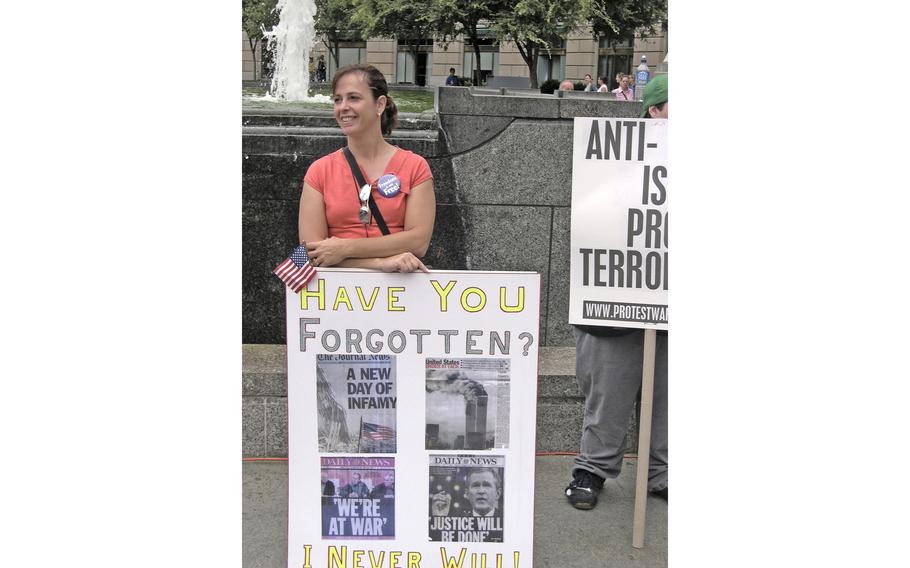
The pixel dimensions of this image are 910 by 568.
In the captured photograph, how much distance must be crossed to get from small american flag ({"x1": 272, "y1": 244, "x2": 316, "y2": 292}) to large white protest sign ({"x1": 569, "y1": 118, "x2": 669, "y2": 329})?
112cm

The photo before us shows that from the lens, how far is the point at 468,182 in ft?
15.8

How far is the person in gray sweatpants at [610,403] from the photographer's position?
3.83 m

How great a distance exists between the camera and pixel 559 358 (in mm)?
4711

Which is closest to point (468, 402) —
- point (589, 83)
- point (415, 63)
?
point (415, 63)

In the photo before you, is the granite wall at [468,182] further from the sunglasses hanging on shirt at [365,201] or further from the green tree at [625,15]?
the green tree at [625,15]

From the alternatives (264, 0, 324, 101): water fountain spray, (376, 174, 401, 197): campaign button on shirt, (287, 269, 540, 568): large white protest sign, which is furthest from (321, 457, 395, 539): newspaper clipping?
(264, 0, 324, 101): water fountain spray

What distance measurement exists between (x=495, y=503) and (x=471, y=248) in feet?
6.73

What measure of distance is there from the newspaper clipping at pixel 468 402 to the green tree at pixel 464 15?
23.4 meters

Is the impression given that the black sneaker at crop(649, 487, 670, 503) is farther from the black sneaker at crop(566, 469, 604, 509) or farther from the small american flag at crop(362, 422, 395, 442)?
the small american flag at crop(362, 422, 395, 442)

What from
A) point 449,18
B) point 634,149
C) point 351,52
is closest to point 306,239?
point 634,149

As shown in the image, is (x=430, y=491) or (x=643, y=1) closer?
(x=430, y=491)

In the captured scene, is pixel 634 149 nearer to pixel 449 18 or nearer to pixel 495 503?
pixel 495 503

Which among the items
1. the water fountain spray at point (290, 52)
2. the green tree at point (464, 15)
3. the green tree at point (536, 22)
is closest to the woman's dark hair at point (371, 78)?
the water fountain spray at point (290, 52)

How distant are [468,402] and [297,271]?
759mm
